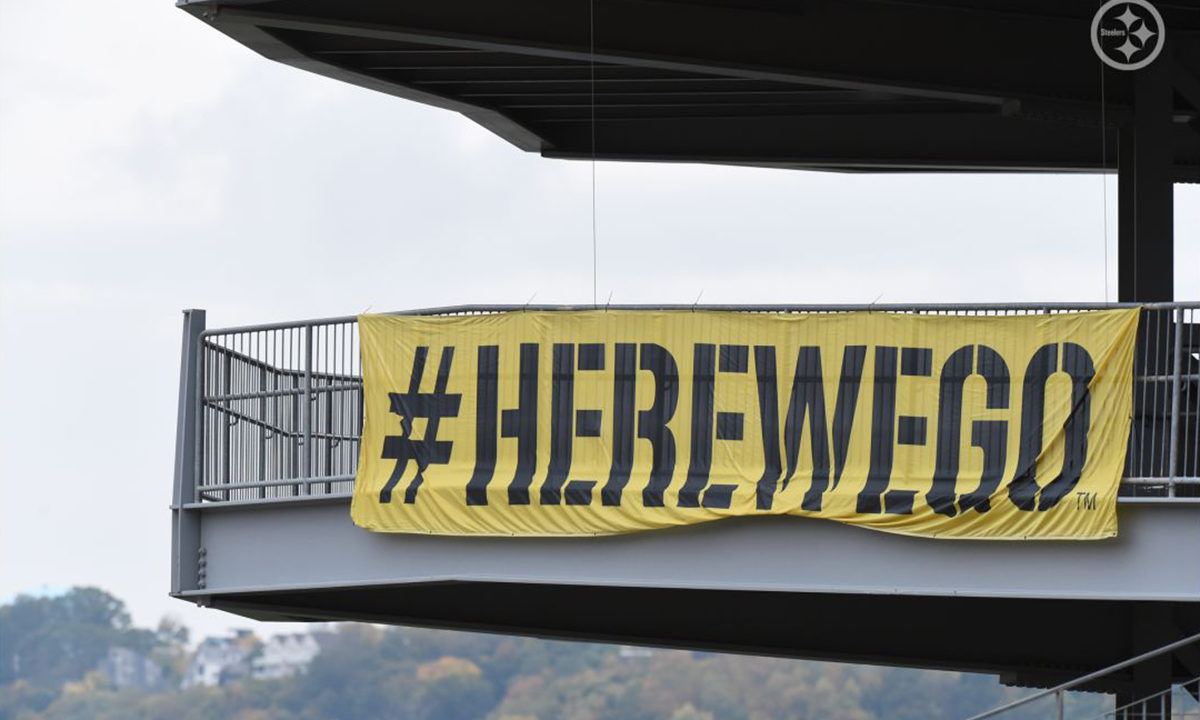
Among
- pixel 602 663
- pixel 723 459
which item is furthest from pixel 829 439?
pixel 602 663

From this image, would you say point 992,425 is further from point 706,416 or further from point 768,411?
point 706,416

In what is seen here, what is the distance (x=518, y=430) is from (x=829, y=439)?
2623 millimetres

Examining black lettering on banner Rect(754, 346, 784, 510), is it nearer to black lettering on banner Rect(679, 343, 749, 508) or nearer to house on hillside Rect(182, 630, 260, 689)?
black lettering on banner Rect(679, 343, 749, 508)

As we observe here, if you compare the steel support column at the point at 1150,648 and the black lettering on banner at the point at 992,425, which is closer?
the black lettering on banner at the point at 992,425

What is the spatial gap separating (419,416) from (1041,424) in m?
5.24

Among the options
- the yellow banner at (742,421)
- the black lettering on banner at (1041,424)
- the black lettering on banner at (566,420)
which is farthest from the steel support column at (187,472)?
the black lettering on banner at (1041,424)

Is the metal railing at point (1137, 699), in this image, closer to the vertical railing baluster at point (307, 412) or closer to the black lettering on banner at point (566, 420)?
the black lettering on banner at point (566, 420)

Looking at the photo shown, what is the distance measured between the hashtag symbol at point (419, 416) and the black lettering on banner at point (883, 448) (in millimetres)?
3549

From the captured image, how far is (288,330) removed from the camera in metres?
18.7

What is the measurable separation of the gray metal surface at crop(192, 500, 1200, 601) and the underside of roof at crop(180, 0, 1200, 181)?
6376mm

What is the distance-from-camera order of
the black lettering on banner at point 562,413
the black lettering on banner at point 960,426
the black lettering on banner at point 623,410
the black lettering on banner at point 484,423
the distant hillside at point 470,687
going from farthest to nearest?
the distant hillside at point 470,687
the black lettering on banner at point 484,423
the black lettering on banner at point 562,413
the black lettering on banner at point 623,410
the black lettering on banner at point 960,426

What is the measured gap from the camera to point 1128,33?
22.2m

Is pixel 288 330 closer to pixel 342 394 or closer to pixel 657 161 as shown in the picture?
pixel 342 394

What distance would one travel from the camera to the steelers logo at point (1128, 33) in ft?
72.0
